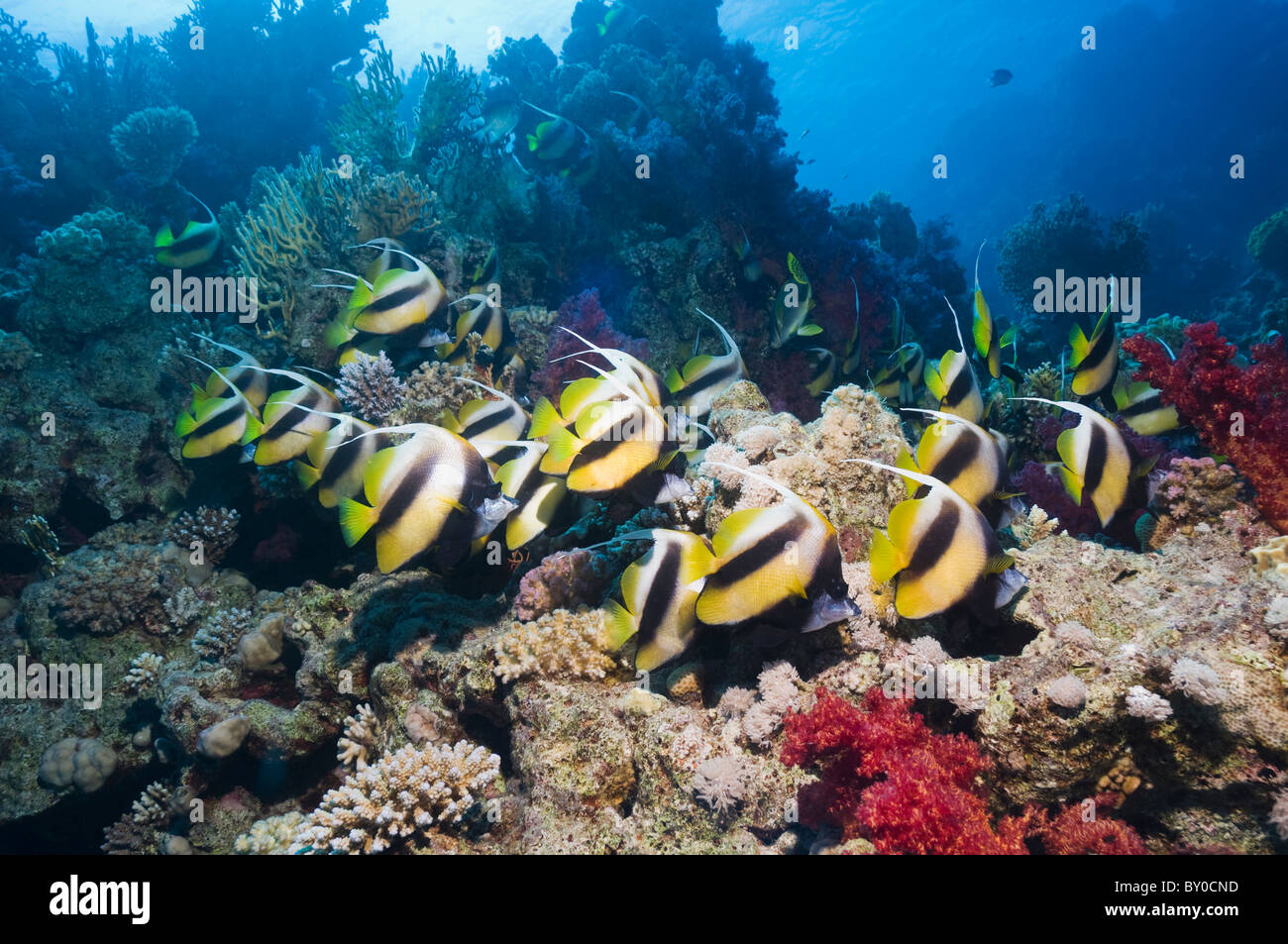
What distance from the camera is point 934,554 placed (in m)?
2.23

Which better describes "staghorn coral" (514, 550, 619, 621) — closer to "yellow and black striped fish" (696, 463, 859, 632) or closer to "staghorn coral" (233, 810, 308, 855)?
"yellow and black striped fish" (696, 463, 859, 632)

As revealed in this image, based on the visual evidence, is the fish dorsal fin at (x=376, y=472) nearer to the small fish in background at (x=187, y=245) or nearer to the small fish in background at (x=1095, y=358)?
the small fish in background at (x=1095, y=358)

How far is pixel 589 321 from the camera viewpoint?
6602mm

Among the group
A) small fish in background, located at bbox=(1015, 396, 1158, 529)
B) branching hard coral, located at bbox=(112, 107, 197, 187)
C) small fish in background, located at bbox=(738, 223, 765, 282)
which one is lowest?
small fish in background, located at bbox=(1015, 396, 1158, 529)

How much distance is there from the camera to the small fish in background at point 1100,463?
2.93m

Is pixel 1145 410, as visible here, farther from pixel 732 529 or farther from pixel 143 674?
pixel 143 674

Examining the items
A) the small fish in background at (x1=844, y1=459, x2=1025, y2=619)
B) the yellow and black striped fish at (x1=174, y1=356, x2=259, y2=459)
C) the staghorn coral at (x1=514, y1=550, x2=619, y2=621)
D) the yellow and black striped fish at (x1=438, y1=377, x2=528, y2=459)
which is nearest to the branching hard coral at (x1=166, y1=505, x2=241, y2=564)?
the yellow and black striped fish at (x1=174, y1=356, x2=259, y2=459)

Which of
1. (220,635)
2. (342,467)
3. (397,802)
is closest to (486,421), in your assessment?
(342,467)

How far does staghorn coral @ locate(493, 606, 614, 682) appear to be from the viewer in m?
3.04

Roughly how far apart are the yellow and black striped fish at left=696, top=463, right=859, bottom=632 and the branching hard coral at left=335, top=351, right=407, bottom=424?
155 inches

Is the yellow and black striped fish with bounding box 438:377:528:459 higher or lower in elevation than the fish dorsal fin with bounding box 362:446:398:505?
higher

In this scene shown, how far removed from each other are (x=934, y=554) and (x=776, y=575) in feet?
2.11
